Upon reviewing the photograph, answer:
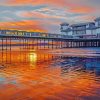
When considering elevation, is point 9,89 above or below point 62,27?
below

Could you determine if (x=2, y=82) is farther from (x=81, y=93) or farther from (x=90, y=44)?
(x=90, y=44)

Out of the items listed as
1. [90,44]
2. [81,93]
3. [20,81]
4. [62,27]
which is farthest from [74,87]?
[62,27]

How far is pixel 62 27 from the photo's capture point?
97750mm

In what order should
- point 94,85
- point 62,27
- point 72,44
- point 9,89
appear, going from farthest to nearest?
point 62,27 → point 72,44 → point 94,85 → point 9,89

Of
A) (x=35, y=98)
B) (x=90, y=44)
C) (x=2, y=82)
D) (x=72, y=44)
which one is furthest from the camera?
(x=72, y=44)

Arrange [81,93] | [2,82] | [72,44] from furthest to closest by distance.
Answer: [72,44]
[2,82]
[81,93]

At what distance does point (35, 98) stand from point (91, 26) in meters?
78.4

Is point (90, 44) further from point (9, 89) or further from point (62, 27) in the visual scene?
point (9, 89)

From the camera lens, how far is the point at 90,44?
80.8m

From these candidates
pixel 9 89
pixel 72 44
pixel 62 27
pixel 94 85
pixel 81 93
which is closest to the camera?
pixel 81 93

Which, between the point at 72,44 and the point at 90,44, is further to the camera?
the point at 72,44

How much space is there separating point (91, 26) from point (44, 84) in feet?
250

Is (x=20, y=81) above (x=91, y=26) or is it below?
below

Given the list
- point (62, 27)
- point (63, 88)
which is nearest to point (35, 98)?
point (63, 88)
